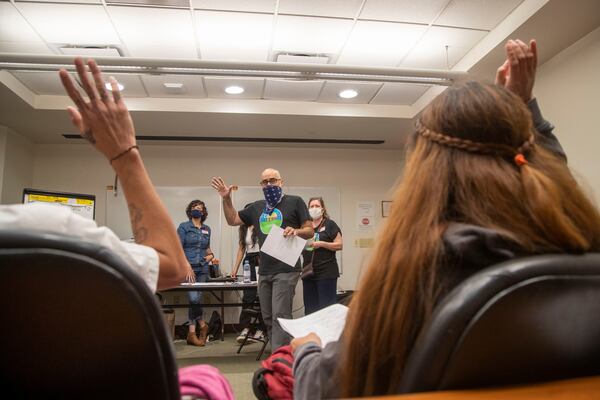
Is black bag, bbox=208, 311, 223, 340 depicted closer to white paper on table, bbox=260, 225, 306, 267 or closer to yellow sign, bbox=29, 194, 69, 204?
yellow sign, bbox=29, 194, 69, 204

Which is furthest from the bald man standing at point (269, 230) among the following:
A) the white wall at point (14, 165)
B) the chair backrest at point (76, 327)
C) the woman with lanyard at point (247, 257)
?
the white wall at point (14, 165)

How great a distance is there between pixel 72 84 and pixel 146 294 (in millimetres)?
610

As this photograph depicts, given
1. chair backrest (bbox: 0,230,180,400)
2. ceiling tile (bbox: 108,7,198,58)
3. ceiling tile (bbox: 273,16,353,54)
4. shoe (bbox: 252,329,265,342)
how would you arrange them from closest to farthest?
chair backrest (bbox: 0,230,180,400)
ceiling tile (bbox: 108,7,198,58)
ceiling tile (bbox: 273,16,353,54)
shoe (bbox: 252,329,265,342)

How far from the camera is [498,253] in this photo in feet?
1.66

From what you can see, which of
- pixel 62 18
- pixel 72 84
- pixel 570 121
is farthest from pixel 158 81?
pixel 570 121

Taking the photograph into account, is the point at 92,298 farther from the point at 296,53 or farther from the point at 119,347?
the point at 296,53

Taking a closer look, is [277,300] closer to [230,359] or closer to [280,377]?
[230,359]

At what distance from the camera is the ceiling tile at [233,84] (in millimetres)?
4156

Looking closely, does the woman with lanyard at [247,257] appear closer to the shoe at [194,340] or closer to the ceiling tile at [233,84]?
the shoe at [194,340]

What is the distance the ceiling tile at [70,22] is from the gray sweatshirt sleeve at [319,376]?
329cm

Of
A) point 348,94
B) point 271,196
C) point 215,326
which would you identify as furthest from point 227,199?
point 215,326

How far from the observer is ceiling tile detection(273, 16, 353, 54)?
10.5ft

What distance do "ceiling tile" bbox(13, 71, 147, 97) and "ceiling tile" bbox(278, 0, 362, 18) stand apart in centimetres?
196

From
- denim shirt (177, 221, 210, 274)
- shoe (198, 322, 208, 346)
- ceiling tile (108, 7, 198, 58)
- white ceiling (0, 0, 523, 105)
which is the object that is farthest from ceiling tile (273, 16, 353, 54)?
shoe (198, 322, 208, 346)
